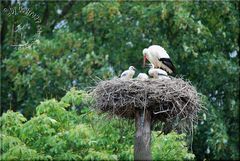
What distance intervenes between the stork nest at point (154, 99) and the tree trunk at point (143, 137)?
0.13m

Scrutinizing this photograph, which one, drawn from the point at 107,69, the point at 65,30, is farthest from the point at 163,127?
the point at 65,30

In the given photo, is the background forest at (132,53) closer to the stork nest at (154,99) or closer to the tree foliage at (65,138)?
the tree foliage at (65,138)

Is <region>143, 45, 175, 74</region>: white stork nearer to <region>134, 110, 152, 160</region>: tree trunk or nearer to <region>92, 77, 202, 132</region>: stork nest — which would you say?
<region>92, 77, 202, 132</region>: stork nest

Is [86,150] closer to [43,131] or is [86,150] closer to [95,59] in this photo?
[43,131]

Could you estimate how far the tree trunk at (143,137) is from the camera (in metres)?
10.0

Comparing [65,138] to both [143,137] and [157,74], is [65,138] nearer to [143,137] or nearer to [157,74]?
[157,74]

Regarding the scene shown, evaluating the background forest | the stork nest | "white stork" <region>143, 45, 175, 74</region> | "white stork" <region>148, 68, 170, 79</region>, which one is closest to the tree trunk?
the stork nest

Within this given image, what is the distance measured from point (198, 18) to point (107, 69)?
307 cm

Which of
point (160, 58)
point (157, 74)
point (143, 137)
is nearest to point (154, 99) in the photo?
point (143, 137)

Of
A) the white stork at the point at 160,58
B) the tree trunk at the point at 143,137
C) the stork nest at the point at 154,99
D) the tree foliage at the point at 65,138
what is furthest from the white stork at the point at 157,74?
the tree foliage at the point at 65,138

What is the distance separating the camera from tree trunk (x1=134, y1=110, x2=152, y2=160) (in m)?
10.0

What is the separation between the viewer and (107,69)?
17.8m

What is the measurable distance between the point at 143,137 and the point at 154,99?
0.50 m

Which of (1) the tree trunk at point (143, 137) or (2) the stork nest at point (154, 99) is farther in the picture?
(2) the stork nest at point (154, 99)
